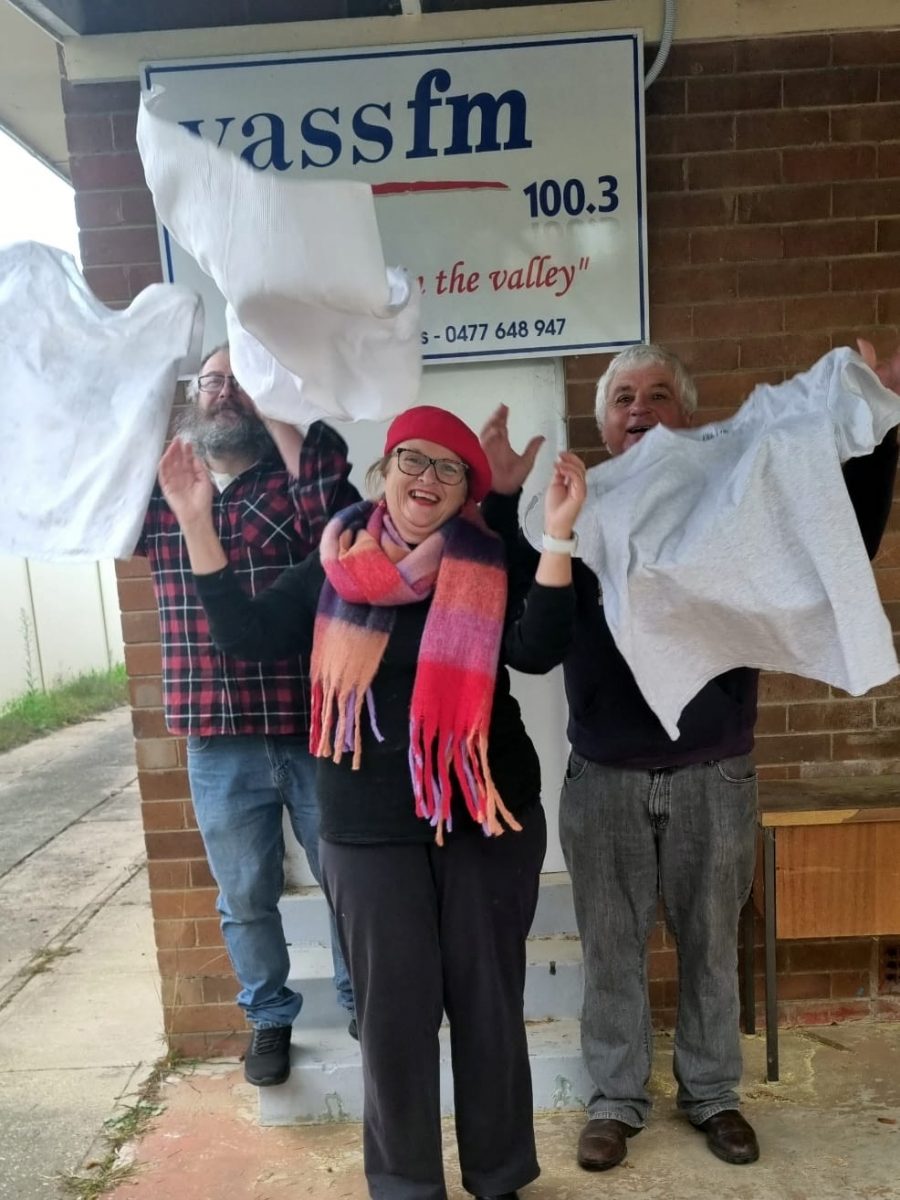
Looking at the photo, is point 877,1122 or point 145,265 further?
point 145,265

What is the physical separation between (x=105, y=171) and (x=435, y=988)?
263cm

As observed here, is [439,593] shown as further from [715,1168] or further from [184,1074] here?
[184,1074]

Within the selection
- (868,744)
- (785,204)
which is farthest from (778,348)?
(868,744)

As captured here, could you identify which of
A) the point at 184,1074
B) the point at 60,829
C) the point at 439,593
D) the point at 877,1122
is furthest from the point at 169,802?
the point at 60,829

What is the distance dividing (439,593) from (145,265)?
1771mm

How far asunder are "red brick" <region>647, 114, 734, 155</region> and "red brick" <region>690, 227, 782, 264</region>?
26 cm

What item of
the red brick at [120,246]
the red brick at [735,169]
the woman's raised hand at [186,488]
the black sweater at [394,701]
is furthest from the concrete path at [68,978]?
the red brick at [735,169]

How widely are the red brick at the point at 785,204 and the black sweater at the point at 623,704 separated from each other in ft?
4.31

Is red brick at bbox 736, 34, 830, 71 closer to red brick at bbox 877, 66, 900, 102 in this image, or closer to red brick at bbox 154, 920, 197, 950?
red brick at bbox 877, 66, 900, 102

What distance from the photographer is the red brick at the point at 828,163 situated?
3260 millimetres

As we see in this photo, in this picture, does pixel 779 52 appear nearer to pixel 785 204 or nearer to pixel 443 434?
pixel 785 204

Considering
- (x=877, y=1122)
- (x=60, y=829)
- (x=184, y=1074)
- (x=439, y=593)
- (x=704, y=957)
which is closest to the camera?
(x=439, y=593)

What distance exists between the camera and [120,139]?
3250 millimetres

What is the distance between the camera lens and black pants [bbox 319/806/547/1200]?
89.4 inches
